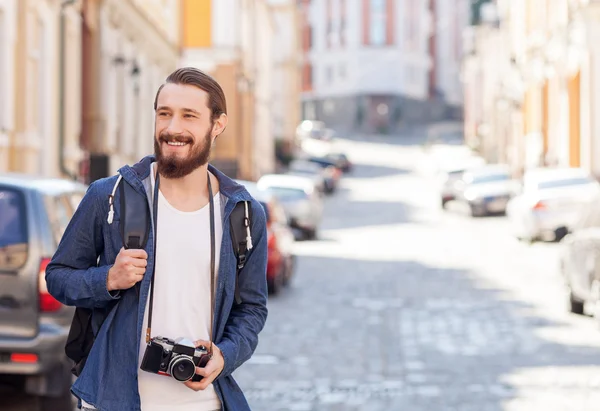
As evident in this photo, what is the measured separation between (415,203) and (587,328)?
37.3 metres

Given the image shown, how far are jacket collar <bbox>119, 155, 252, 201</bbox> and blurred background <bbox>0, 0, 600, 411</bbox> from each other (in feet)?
13.4

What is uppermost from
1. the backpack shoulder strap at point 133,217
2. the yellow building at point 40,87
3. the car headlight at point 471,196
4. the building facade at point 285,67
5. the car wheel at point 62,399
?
the building facade at point 285,67

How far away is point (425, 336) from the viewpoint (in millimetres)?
13922

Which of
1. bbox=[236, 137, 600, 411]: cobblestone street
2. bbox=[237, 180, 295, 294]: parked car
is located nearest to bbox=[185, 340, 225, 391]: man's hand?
bbox=[236, 137, 600, 411]: cobblestone street

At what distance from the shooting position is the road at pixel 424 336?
1000cm

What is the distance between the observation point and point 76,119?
23.6 m

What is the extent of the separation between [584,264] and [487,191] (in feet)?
88.5

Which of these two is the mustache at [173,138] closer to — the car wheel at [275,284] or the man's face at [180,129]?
the man's face at [180,129]

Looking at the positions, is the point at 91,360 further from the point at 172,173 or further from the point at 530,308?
the point at 530,308

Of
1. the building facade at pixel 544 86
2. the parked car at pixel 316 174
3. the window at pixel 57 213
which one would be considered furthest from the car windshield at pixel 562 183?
the parked car at pixel 316 174

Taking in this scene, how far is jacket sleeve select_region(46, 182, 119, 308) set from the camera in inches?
156

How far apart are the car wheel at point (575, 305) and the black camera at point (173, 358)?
471 inches

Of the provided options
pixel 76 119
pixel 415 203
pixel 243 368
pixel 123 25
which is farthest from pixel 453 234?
pixel 243 368

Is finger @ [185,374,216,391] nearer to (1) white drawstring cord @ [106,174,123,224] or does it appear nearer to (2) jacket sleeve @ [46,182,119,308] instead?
(2) jacket sleeve @ [46,182,119,308]
